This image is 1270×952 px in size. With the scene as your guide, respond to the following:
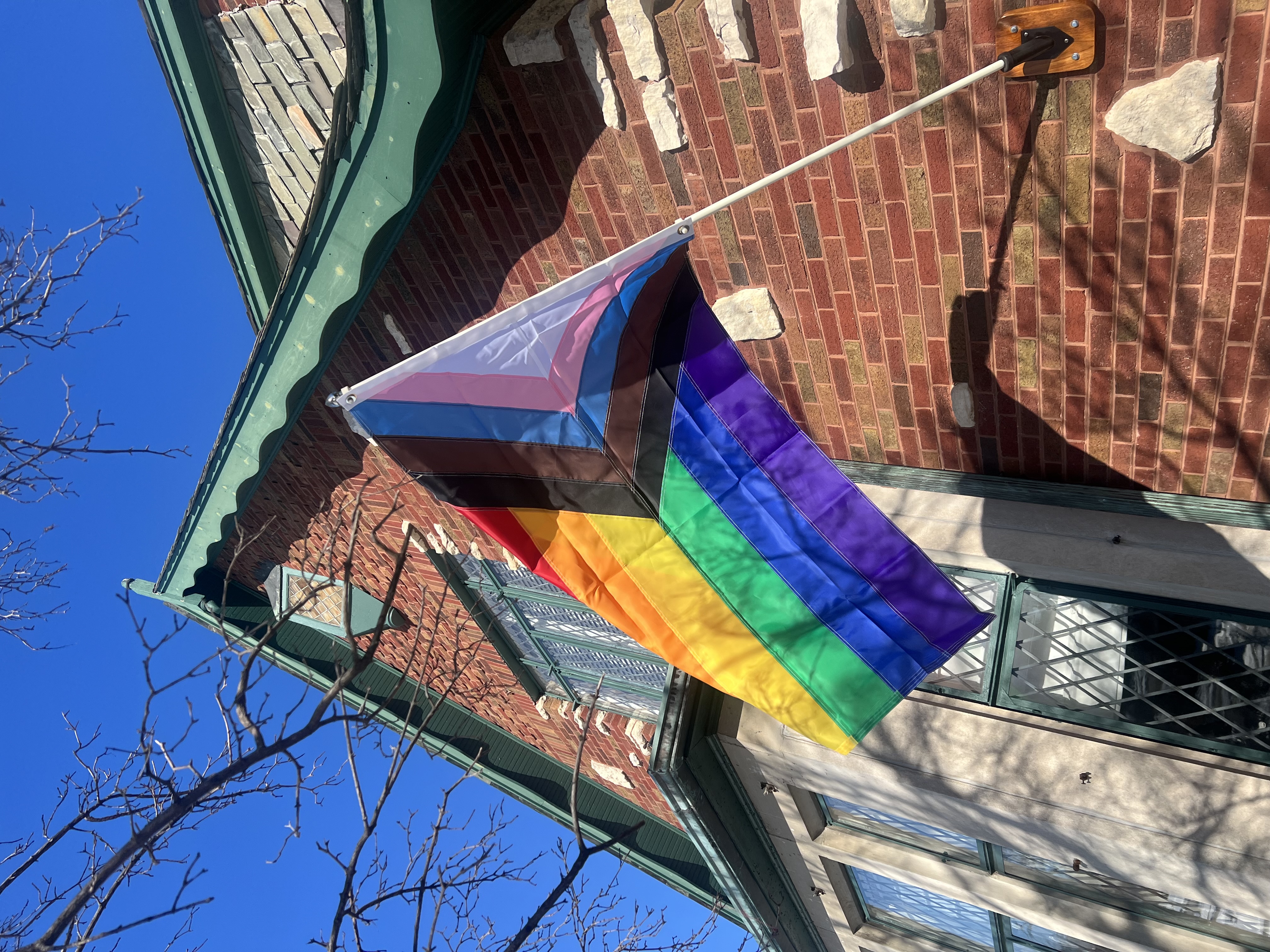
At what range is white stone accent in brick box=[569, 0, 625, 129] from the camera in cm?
435

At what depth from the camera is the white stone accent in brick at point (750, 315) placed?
15.8 ft

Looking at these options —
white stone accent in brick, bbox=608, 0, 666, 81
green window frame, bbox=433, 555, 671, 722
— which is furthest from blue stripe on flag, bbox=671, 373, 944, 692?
green window frame, bbox=433, 555, 671, 722

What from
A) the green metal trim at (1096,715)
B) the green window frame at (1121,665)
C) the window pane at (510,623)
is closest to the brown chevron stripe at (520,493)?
the green window frame at (1121,665)

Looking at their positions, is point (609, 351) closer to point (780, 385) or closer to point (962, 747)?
point (780, 385)

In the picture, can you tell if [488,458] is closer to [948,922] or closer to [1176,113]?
[1176,113]

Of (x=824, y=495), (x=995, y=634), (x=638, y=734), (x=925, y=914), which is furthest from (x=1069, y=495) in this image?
(x=638, y=734)

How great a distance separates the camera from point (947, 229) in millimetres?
3984

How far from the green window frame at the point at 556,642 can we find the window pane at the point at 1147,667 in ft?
10.7

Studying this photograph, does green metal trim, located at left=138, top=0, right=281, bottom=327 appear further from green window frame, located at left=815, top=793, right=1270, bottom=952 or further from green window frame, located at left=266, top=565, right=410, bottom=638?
green window frame, located at left=815, top=793, right=1270, bottom=952

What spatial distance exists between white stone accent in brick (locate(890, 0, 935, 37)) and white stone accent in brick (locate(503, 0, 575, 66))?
182 centimetres

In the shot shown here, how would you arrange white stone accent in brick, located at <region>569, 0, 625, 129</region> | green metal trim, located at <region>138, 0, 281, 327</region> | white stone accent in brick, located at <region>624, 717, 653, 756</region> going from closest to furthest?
white stone accent in brick, located at <region>569, 0, 625, 129</region> → green metal trim, located at <region>138, 0, 281, 327</region> → white stone accent in brick, located at <region>624, 717, 653, 756</region>

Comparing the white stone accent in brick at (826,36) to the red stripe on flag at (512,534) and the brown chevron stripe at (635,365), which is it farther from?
the red stripe on flag at (512,534)

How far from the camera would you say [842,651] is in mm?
3730

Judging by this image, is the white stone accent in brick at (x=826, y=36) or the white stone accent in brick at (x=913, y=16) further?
the white stone accent in brick at (x=826, y=36)
